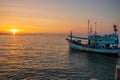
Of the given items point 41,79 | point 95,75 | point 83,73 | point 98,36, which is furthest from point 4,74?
point 98,36

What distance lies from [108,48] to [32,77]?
31.6 m

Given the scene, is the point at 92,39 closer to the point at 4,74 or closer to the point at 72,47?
the point at 72,47

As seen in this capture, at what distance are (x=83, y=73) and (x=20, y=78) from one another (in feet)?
32.7

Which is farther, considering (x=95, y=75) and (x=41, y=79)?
(x=95, y=75)

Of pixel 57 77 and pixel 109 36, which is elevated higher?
pixel 109 36

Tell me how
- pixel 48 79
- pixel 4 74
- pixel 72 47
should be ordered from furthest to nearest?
pixel 72 47
pixel 4 74
pixel 48 79

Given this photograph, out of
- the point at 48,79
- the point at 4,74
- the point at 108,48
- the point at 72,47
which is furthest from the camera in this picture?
the point at 72,47

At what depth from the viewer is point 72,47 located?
62375mm

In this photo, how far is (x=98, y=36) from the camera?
54.3 m

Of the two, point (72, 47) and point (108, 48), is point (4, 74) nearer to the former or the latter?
point (108, 48)

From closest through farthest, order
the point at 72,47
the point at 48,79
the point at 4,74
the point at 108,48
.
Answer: the point at 48,79, the point at 4,74, the point at 108,48, the point at 72,47

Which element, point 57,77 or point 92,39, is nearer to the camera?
point 57,77

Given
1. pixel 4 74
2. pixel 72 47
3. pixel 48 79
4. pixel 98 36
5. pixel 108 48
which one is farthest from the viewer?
pixel 72 47

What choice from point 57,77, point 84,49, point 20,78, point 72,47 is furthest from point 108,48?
point 20,78
